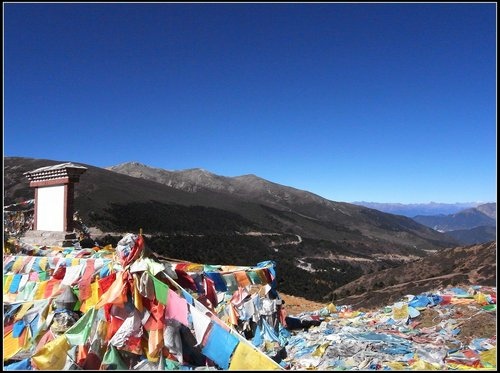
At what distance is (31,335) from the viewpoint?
7.94 meters

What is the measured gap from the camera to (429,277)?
74.2 ft

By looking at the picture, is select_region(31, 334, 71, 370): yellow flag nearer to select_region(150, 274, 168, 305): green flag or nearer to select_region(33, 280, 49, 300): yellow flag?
select_region(150, 274, 168, 305): green flag

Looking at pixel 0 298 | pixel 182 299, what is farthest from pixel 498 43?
pixel 0 298

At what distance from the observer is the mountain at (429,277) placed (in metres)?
17.7

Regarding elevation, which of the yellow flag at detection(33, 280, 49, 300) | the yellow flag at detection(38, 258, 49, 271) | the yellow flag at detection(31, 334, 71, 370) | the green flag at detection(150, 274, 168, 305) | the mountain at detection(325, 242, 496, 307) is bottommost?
the mountain at detection(325, 242, 496, 307)

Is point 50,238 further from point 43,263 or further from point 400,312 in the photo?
point 400,312

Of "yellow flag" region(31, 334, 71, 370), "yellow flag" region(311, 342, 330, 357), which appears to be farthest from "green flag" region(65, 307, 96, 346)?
"yellow flag" region(311, 342, 330, 357)

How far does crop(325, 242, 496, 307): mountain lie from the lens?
699 inches

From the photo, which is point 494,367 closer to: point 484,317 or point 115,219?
point 484,317

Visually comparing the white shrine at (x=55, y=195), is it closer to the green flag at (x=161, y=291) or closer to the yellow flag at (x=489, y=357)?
the green flag at (x=161, y=291)

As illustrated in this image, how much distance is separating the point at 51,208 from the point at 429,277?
19.5 metres

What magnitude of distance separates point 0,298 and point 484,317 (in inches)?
420

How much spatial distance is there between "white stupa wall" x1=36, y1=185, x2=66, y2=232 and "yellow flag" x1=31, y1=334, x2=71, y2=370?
9.45 m

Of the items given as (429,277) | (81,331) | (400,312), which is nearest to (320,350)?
(400,312)
